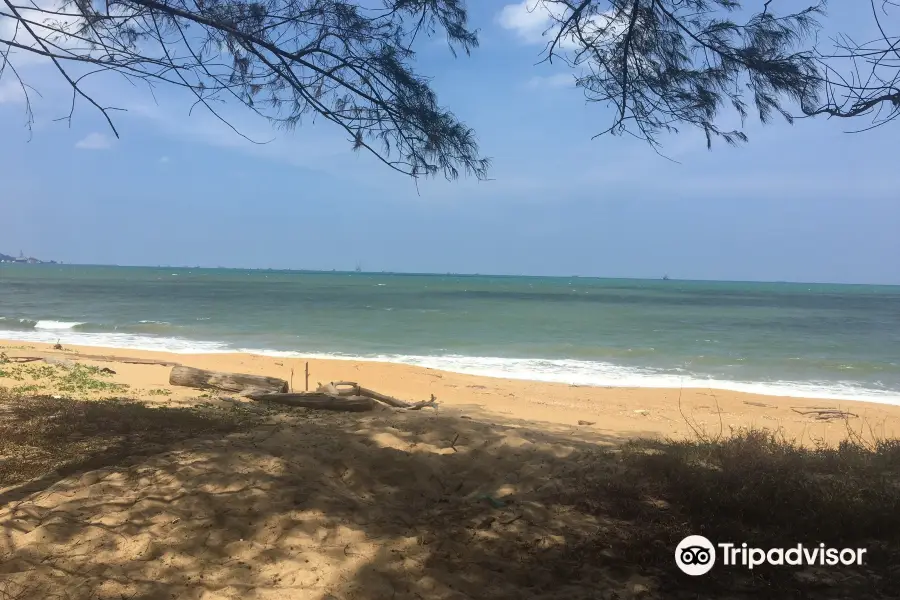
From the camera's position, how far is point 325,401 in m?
6.60

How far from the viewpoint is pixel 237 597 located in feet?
8.64

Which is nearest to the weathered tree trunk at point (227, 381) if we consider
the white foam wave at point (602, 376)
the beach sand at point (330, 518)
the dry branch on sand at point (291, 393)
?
the dry branch on sand at point (291, 393)

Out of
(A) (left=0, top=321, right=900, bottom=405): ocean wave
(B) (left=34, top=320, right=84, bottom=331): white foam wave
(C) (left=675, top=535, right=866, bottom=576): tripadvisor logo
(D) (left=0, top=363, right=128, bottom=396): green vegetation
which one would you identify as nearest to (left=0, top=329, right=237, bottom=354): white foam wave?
(A) (left=0, top=321, right=900, bottom=405): ocean wave

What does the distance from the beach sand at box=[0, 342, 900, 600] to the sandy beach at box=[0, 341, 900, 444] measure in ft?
6.58

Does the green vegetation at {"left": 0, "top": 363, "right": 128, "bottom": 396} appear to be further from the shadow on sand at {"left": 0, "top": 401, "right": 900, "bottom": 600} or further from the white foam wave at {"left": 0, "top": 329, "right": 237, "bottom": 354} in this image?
the white foam wave at {"left": 0, "top": 329, "right": 237, "bottom": 354}

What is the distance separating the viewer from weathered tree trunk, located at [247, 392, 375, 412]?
6.57 meters

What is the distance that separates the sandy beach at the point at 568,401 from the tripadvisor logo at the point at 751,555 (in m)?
2.85

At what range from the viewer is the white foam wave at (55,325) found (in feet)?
70.1

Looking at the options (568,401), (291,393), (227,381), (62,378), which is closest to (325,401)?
(291,393)

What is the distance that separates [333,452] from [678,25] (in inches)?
150

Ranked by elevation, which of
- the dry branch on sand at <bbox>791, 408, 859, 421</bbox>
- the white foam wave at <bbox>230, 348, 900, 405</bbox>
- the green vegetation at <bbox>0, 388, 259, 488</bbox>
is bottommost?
the white foam wave at <bbox>230, 348, 900, 405</bbox>

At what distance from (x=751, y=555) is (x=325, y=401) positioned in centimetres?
456

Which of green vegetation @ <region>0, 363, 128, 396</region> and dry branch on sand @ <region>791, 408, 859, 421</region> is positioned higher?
green vegetation @ <region>0, 363, 128, 396</region>

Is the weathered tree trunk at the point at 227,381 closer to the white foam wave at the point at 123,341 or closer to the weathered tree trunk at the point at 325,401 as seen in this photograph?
the weathered tree trunk at the point at 325,401
